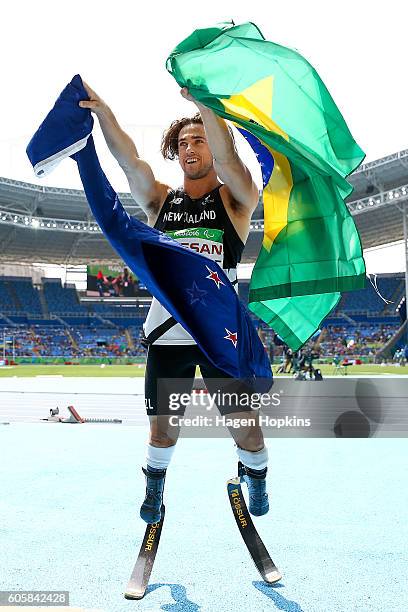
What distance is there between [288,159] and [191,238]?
67 centimetres

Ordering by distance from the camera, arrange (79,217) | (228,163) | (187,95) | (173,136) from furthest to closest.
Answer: (79,217), (173,136), (228,163), (187,95)

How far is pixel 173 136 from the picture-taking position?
3295 mm

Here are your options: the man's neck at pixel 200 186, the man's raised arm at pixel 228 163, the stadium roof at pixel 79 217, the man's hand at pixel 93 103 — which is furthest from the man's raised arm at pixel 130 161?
the stadium roof at pixel 79 217

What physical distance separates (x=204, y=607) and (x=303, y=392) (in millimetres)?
12607

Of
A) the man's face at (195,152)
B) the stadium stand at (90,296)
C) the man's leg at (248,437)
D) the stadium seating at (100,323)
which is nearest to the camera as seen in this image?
the man's leg at (248,437)

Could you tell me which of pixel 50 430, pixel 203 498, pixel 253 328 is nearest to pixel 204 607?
pixel 253 328

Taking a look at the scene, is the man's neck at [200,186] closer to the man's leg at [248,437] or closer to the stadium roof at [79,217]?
the man's leg at [248,437]

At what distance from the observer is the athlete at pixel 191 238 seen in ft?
9.59

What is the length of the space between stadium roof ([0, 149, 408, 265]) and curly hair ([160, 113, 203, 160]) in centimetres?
3647

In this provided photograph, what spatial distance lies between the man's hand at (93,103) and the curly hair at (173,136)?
0.58m

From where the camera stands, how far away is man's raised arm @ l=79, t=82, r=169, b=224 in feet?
9.05

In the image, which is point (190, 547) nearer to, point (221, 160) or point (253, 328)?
point (253, 328)

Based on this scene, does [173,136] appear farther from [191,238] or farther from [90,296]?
[90,296]
